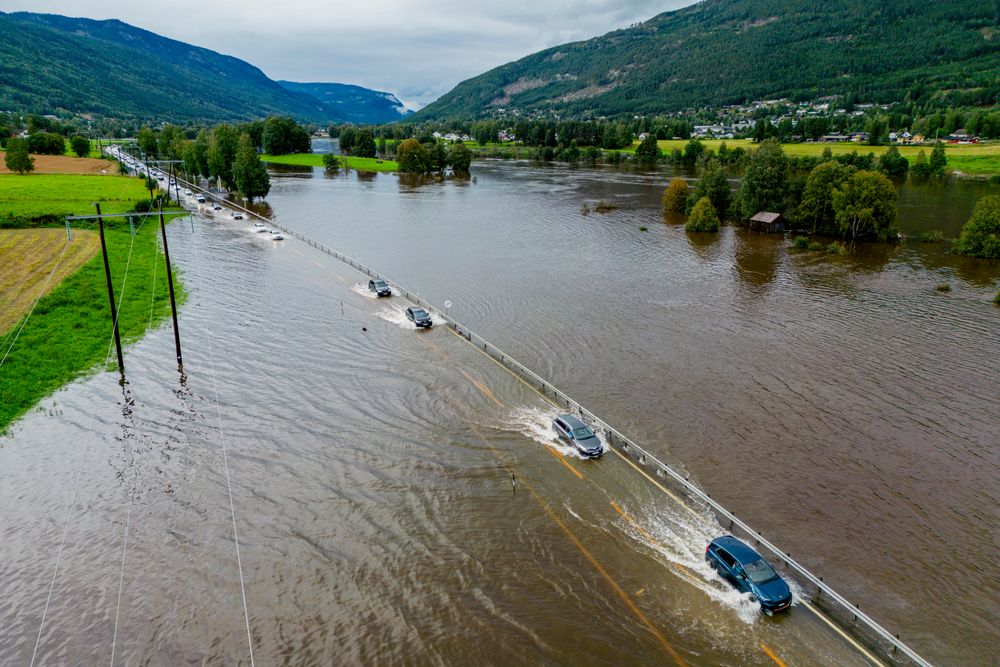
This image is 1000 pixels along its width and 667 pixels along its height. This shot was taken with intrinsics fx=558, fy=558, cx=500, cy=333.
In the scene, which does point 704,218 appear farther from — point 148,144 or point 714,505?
point 148,144

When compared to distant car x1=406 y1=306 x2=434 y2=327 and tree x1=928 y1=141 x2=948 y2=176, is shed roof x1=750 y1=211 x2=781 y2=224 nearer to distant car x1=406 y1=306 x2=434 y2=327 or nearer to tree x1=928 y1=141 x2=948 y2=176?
distant car x1=406 y1=306 x2=434 y2=327

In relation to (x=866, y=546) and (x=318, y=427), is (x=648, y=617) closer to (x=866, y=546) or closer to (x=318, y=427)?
(x=866, y=546)

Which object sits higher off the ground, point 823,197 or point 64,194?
point 823,197

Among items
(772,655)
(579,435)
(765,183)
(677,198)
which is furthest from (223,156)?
(772,655)

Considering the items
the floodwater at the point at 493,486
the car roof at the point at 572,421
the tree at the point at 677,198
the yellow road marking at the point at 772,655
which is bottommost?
the yellow road marking at the point at 772,655

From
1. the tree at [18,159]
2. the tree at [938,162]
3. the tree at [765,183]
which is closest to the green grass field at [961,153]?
the tree at [938,162]

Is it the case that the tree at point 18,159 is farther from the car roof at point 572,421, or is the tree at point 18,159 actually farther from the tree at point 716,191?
the car roof at point 572,421
